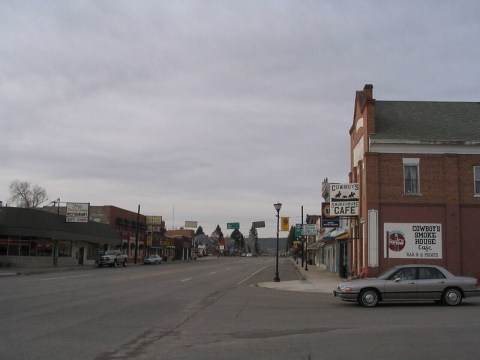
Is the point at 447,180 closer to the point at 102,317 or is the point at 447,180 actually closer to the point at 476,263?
the point at 476,263

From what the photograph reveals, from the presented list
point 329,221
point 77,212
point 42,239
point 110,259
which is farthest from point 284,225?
point 42,239

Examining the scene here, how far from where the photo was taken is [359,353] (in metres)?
9.16

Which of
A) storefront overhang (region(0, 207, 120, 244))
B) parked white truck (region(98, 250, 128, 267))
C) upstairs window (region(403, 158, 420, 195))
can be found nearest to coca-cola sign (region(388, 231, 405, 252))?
upstairs window (region(403, 158, 420, 195))

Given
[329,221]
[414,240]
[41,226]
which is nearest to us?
[414,240]

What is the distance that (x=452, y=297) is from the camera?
17.2m

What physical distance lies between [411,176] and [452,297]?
14.5 metres

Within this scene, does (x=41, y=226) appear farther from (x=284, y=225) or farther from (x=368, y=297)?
(x=368, y=297)

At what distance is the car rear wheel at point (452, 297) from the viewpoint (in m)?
17.1

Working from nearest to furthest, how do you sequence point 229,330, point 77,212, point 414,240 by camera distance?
point 229,330 → point 414,240 → point 77,212

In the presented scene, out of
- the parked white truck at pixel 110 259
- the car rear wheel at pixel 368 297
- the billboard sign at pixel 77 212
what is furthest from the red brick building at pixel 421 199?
the parked white truck at pixel 110 259

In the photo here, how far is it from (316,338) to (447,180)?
2226 centimetres

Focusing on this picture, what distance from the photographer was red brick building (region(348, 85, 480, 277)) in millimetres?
29984

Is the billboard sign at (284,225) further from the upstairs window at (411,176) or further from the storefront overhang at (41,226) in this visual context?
the upstairs window at (411,176)

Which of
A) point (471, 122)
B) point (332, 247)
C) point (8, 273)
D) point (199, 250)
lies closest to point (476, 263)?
point (471, 122)
